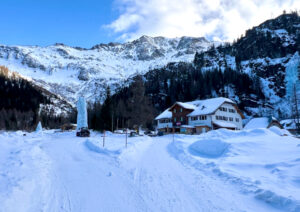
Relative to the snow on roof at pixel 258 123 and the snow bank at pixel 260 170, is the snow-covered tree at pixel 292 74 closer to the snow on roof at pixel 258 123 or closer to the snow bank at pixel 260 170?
the snow on roof at pixel 258 123

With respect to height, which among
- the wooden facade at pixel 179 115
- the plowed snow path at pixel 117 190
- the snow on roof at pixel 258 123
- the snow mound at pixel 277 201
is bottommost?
the plowed snow path at pixel 117 190

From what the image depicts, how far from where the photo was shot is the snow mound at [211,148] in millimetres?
14734

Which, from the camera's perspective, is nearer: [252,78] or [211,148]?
[211,148]

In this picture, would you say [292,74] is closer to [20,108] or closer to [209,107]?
[209,107]

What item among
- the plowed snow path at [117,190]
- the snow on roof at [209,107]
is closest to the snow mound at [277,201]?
the plowed snow path at [117,190]

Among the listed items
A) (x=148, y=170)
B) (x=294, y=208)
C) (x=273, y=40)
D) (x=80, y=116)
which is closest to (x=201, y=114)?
(x=80, y=116)

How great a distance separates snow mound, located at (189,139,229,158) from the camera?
14734 mm

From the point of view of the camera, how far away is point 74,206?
6031 mm

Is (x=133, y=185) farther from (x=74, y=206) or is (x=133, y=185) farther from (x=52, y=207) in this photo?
(x=52, y=207)

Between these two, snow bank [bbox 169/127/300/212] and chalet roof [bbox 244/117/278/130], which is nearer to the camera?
snow bank [bbox 169/127/300/212]

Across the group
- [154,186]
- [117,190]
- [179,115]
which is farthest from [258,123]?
[117,190]

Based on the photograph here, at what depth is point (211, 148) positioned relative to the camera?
15.8 m

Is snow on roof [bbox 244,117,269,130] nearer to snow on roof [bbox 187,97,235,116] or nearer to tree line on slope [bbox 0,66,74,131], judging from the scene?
snow on roof [bbox 187,97,235,116]

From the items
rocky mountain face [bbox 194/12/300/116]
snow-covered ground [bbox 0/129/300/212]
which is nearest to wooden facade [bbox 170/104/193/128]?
snow-covered ground [bbox 0/129/300/212]
